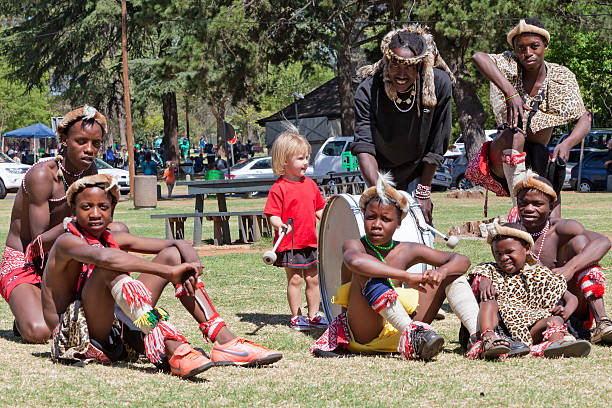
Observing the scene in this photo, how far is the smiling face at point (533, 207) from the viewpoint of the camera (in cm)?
546

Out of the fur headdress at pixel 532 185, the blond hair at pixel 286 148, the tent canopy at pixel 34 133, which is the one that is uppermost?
the tent canopy at pixel 34 133

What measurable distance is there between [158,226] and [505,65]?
40.4 ft

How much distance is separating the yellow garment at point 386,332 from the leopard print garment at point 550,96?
6.14 ft

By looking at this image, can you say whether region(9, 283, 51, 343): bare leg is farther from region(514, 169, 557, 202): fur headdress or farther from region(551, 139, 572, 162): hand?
region(551, 139, 572, 162): hand

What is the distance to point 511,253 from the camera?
5.17 meters

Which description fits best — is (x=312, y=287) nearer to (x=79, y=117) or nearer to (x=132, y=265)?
(x=79, y=117)

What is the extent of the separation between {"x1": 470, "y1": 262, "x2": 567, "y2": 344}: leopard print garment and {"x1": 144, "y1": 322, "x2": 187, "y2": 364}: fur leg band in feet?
6.25

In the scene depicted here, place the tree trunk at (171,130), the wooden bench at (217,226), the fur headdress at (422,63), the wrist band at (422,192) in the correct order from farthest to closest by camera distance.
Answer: the tree trunk at (171,130) → the wooden bench at (217,226) → the wrist band at (422,192) → the fur headdress at (422,63)

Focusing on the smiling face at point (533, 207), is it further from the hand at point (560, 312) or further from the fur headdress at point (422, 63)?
the fur headdress at point (422, 63)

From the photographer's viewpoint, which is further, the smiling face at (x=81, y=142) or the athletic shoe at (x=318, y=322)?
the athletic shoe at (x=318, y=322)

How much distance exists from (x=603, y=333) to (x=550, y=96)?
6.26 feet

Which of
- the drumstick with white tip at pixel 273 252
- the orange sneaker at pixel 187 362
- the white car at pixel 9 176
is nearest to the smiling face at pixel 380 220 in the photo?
the drumstick with white tip at pixel 273 252

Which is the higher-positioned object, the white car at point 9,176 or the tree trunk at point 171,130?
the tree trunk at point 171,130

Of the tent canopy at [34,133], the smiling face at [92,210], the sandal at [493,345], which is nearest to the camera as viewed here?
the sandal at [493,345]
